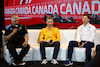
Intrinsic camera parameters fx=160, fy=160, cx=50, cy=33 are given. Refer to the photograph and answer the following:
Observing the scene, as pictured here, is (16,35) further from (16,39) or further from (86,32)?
(86,32)

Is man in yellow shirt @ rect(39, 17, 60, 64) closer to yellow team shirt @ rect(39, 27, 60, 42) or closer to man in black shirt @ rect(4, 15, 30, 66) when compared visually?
yellow team shirt @ rect(39, 27, 60, 42)

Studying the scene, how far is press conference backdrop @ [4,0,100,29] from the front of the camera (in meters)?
5.18

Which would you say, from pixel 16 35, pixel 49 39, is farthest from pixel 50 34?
pixel 16 35

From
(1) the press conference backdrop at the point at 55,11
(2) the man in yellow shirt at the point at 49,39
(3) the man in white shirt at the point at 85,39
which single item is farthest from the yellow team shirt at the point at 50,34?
(1) the press conference backdrop at the point at 55,11

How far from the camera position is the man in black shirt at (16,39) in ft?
13.2

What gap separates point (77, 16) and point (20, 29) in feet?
6.60

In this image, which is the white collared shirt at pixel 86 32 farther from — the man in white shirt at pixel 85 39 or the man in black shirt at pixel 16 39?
the man in black shirt at pixel 16 39

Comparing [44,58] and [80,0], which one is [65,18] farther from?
[44,58]

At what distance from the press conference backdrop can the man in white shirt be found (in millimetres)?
809

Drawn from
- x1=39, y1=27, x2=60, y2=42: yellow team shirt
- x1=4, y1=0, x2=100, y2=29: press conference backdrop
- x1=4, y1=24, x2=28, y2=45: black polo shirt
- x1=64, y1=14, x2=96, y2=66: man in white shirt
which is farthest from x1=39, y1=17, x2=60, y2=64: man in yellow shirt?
x1=4, y1=0, x2=100, y2=29: press conference backdrop

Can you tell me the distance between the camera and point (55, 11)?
5.33 m

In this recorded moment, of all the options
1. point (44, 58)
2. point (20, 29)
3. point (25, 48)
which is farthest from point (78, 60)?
point (20, 29)

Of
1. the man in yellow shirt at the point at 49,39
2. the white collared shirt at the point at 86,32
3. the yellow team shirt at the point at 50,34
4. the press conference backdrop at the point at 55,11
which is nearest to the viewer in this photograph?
the man in yellow shirt at the point at 49,39

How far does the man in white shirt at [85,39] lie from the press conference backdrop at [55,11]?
0.81 meters
